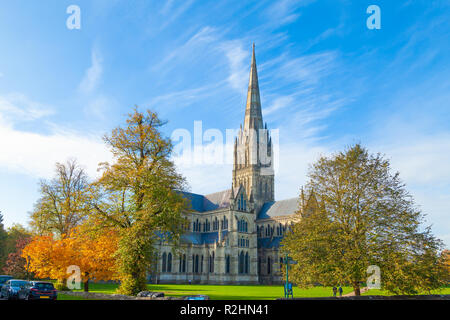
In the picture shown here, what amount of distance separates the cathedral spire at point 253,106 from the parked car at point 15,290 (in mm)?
80217

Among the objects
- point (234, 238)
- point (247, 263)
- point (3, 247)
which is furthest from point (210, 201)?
point (3, 247)

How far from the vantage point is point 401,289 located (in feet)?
81.4

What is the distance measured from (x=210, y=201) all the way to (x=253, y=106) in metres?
33.2

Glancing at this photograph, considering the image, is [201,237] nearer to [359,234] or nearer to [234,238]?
Result: [234,238]

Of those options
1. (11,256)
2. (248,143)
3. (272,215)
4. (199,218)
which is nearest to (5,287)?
(11,256)

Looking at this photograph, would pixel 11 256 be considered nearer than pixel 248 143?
Yes

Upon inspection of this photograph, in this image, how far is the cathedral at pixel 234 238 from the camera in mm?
70062

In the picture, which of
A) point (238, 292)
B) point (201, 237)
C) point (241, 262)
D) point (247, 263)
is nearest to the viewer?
point (238, 292)

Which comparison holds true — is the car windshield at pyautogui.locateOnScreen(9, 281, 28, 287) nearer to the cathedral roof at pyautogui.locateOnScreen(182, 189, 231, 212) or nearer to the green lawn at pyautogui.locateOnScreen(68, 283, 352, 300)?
the green lawn at pyautogui.locateOnScreen(68, 283, 352, 300)

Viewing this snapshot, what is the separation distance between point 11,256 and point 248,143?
63.0 metres

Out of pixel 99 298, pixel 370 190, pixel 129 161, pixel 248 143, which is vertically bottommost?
pixel 99 298

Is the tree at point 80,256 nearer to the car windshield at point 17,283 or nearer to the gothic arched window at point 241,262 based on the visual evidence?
the car windshield at point 17,283

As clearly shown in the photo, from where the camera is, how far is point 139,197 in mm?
29453

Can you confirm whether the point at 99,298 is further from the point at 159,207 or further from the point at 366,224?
the point at 366,224
